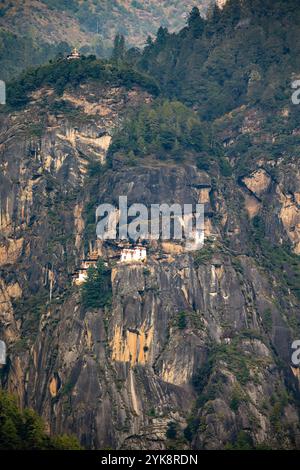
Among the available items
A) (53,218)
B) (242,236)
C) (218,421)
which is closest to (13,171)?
(53,218)

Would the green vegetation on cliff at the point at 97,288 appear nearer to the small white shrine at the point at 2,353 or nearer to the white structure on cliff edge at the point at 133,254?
the white structure on cliff edge at the point at 133,254

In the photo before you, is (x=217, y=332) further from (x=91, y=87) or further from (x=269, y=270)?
(x=91, y=87)

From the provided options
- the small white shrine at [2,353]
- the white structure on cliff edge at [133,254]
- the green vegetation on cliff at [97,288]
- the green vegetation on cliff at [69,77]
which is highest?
the green vegetation on cliff at [69,77]

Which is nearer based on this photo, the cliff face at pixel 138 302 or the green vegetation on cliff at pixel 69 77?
the cliff face at pixel 138 302

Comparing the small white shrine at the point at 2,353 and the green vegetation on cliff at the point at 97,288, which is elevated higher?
the green vegetation on cliff at the point at 97,288

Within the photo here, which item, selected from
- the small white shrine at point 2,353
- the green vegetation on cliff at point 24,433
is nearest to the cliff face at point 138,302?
the small white shrine at point 2,353

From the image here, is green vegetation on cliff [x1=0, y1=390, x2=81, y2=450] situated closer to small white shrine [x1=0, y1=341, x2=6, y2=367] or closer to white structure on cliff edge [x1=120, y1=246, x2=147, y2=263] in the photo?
small white shrine [x1=0, y1=341, x2=6, y2=367]

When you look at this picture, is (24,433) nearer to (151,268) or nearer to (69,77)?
(151,268)
